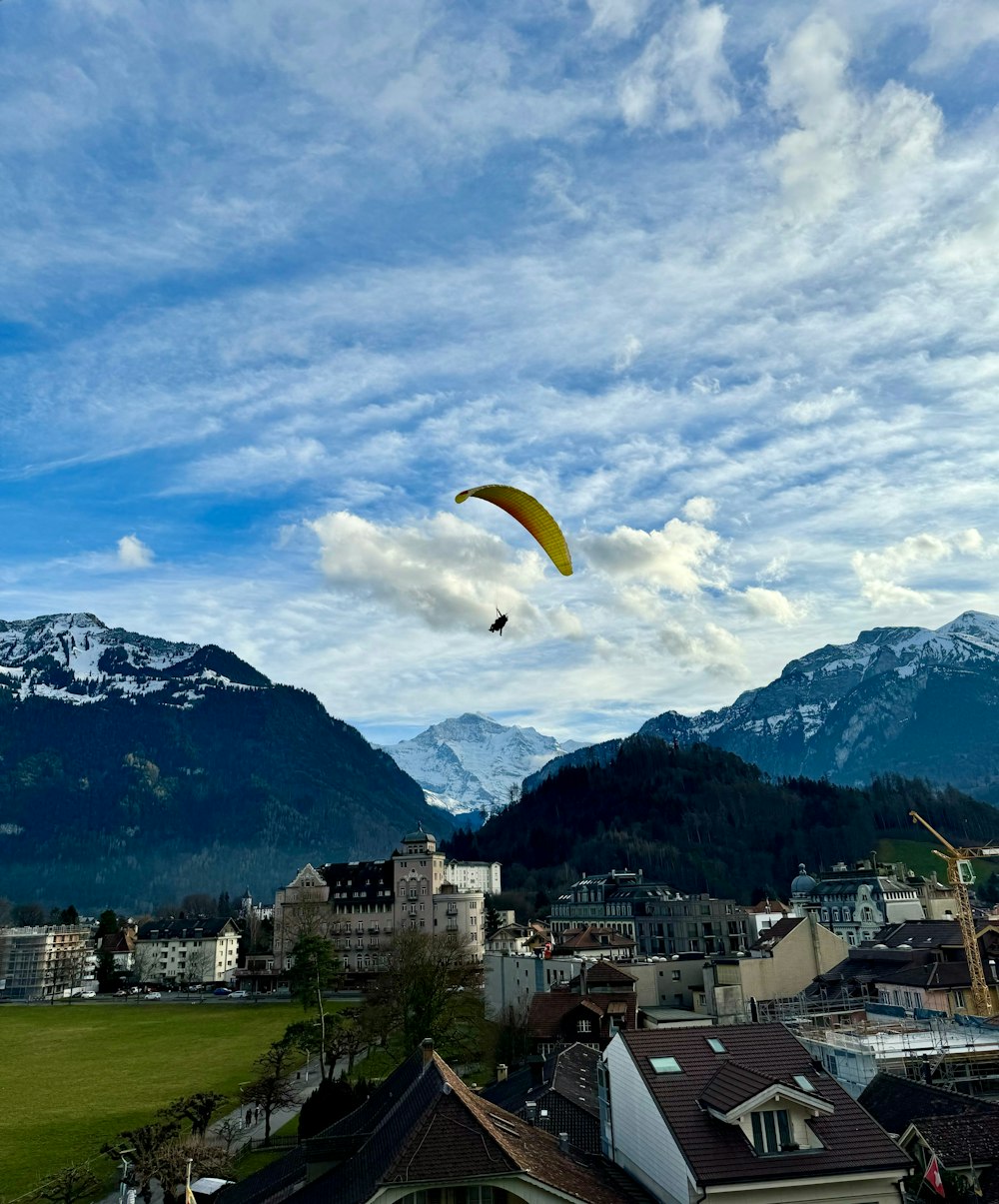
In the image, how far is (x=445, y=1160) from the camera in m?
19.9

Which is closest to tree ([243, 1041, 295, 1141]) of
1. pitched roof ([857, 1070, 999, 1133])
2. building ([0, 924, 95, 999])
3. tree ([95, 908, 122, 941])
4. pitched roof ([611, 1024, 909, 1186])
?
pitched roof ([857, 1070, 999, 1133])

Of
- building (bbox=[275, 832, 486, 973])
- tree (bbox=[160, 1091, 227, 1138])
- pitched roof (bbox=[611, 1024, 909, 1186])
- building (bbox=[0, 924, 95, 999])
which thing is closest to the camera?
pitched roof (bbox=[611, 1024, 909, 1186])

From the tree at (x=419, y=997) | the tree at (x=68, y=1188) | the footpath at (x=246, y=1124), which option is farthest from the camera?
the tree at (x=419, y=997)

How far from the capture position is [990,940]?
6769 cm

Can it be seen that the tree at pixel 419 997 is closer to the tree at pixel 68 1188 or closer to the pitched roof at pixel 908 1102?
the tree at pixel 68 1188

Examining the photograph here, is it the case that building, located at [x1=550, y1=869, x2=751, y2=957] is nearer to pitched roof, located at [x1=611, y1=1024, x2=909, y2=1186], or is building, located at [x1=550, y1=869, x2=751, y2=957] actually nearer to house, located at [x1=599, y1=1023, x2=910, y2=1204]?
pitched roof, located at [x1=611, y1=1024, x2=909, y2=1186]

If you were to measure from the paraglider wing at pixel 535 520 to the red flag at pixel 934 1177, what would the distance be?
23.3 metres

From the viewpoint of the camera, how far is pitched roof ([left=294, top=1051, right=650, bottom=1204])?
65.0 ft

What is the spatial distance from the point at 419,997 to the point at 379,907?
3482 inches

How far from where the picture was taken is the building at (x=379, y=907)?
148375mm

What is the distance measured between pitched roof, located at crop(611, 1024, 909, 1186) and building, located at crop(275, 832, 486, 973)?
124480mm

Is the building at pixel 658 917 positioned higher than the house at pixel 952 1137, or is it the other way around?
the building at pixel 658 917

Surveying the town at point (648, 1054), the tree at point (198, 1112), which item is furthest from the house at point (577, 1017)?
the tree at point (198, 1112)

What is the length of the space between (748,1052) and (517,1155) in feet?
24.7
